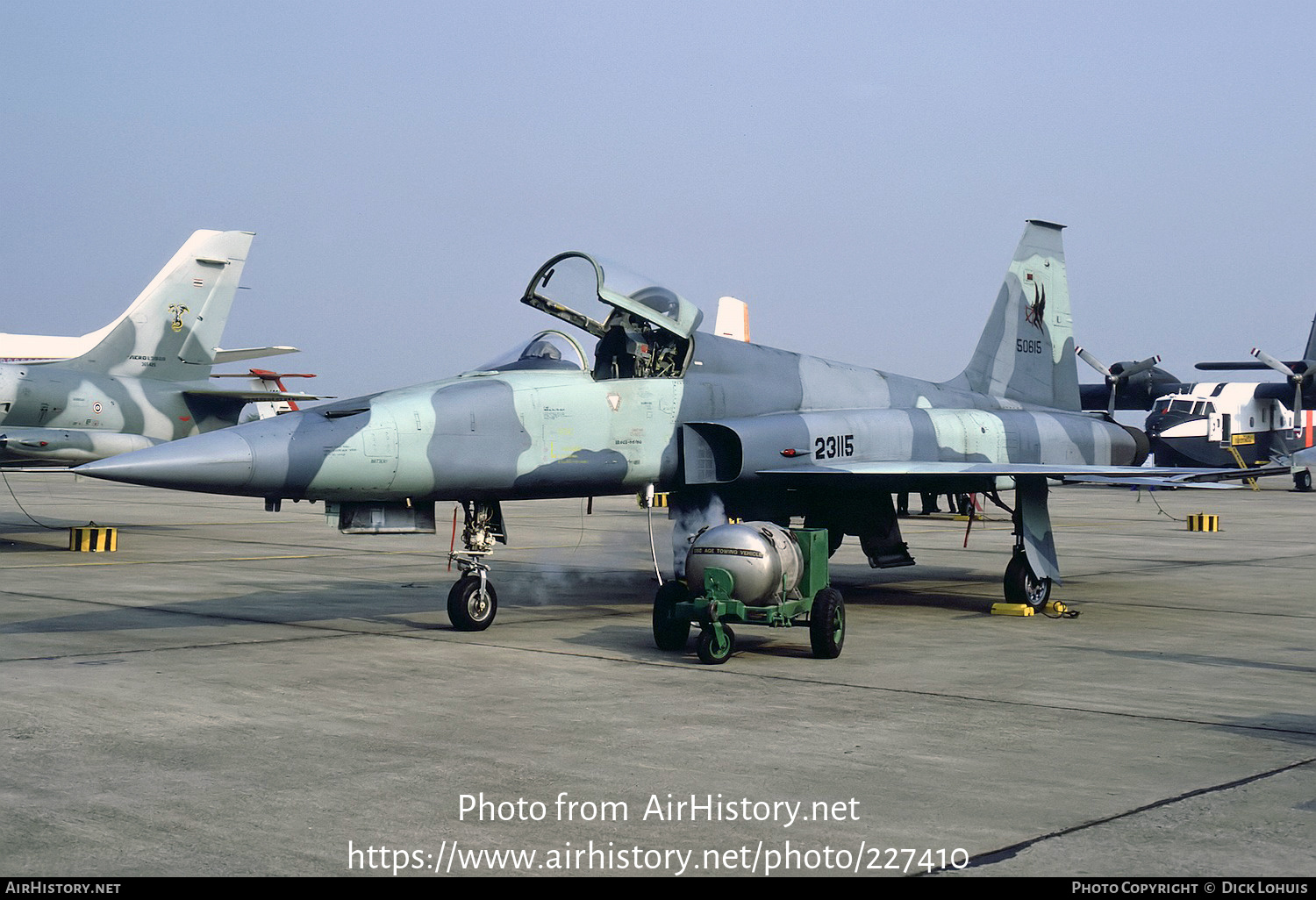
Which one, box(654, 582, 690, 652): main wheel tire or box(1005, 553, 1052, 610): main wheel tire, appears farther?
box(1005, 553, 1052, 610): main wheel tire

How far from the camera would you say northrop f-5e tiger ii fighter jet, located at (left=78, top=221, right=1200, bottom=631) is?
9.48 meters

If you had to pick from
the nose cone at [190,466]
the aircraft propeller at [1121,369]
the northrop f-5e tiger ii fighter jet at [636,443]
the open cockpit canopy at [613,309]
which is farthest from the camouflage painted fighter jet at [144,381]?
the aircraft propeller at [1121,369]

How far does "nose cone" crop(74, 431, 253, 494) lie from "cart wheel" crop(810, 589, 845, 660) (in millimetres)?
4181

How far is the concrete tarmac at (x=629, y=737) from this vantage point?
4.74 m

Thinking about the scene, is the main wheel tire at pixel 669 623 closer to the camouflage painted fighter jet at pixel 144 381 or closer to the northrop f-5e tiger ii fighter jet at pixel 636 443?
the northrop f-5e tiger ii fighter jet at pixel 636 443

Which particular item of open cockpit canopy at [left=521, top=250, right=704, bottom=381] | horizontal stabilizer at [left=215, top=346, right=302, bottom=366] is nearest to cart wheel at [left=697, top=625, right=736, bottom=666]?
open cockpit canopy at [left=521, top=250, right=704, bottom=381]

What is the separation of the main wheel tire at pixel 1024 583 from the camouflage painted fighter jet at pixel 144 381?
36.8ft

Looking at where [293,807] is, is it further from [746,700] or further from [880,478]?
[880,478]

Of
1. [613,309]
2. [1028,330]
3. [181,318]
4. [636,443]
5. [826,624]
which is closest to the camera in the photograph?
[826,624]

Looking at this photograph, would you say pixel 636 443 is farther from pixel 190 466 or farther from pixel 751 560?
pixel 190 466

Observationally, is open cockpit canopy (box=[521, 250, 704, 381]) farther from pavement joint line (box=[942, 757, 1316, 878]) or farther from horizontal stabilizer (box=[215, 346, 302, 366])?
horizontal stabilizer (box=[215, 346, 302, 366])

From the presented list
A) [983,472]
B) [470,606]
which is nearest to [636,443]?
[470,606]

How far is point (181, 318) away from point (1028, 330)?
14.8 m

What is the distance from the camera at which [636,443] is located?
1119cm
